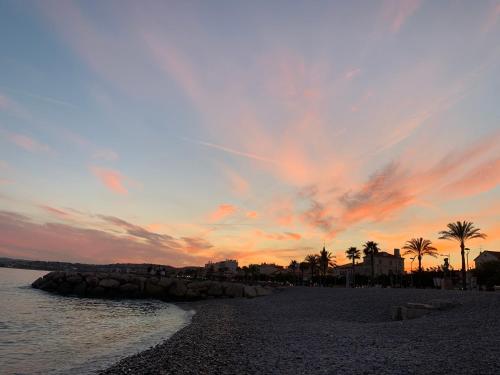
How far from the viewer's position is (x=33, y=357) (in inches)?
713

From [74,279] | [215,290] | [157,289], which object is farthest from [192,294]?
[74,279]

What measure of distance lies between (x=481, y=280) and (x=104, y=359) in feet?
204

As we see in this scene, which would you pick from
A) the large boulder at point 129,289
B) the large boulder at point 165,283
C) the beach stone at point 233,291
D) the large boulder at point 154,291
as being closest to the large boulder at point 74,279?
the large boulder at point 129,289

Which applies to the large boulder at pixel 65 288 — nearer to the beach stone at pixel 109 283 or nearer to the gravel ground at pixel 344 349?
the beach stone at pixel 109 283

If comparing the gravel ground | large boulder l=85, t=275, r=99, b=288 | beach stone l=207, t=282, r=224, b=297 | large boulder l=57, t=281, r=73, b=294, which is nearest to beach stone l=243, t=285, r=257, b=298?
beach stone l=207, t=282, r=224, b=297

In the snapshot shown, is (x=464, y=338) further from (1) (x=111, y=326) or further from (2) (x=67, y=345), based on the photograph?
(1) (x=111, y=326)

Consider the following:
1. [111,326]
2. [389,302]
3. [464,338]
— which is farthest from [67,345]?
[389,302]

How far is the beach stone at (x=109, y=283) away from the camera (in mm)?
65062

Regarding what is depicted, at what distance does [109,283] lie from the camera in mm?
65500

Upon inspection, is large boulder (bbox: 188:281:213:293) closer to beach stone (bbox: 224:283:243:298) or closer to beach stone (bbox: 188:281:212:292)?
beach stone (bbox: 188:281:212:292)

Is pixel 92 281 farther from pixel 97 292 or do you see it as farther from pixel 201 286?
pixel 201 286

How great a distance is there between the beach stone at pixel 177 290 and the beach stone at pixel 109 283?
967cm

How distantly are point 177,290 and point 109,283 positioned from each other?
487 inches

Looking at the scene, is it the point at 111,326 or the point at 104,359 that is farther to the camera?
the point at 111,326
